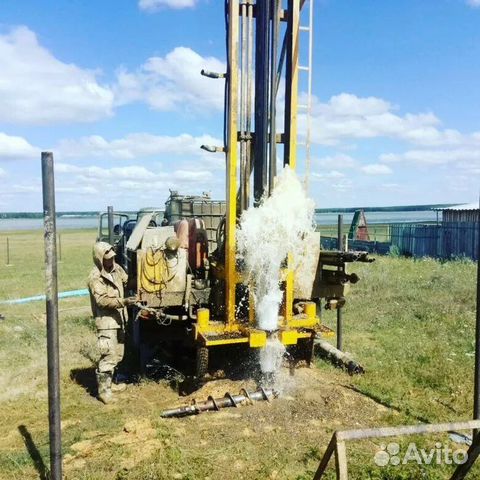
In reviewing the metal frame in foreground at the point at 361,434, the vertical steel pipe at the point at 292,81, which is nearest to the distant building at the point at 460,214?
the vertical steel pipe at the point at 292,81

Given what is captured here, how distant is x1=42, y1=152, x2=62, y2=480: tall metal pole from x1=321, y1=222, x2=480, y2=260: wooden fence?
1804 centimetres

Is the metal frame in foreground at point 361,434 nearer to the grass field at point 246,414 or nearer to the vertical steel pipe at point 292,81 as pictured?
the grass field at point 246,414

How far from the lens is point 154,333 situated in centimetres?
762

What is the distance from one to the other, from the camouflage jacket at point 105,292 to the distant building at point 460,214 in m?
22.8

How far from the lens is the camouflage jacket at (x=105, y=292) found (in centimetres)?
650

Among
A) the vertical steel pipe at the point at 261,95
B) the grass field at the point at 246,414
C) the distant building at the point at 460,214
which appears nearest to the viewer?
the grass field at the point at 246,414

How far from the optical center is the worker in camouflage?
256 inches

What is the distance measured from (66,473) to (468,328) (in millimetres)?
7908

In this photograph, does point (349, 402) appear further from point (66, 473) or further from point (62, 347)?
point (62, 347)

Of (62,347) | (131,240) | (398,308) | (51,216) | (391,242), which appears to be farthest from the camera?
(391,242)

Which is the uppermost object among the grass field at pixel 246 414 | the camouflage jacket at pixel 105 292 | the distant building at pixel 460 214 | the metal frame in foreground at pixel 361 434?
the distant building at pixel 460 214

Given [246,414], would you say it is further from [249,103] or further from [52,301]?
[249,103]

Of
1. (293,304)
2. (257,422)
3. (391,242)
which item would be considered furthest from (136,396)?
(391,242)

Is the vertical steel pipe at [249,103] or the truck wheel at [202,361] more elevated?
the vertical steel pipe at [249,103]
